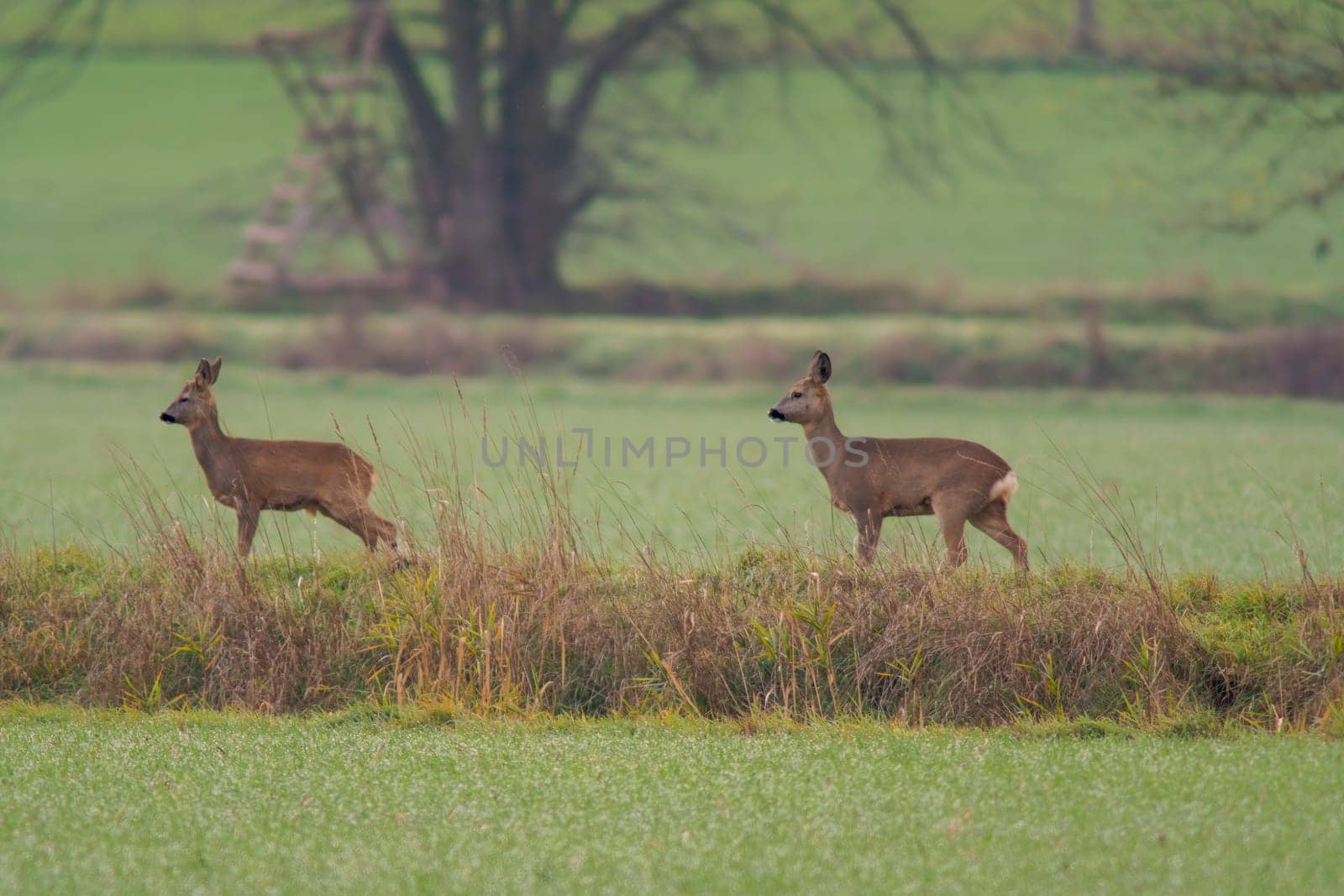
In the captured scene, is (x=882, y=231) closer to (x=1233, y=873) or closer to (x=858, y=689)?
(x=858, y=689)

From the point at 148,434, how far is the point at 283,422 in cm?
168

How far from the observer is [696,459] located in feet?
60.1

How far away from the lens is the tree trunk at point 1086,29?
3812 centimetres

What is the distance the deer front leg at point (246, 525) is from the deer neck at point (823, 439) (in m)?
3.46

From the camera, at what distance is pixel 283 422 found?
2045 centimetres

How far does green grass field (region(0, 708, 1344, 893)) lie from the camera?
5695 mm

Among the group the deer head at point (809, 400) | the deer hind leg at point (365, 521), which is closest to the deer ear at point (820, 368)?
the deer head at point (809, 400)

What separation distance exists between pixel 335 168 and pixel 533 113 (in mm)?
3978

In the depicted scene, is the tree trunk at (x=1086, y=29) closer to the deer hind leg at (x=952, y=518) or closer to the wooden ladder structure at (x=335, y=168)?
the wooden ladder structure at (x=335, y=168)

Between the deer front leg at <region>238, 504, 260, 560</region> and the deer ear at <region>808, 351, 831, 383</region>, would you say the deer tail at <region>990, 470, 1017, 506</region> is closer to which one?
the deer ear at <region>808, 351, 831, 383</region>

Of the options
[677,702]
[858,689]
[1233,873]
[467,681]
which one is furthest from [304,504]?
[1233,873]

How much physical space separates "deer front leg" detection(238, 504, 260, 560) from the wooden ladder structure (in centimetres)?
2192

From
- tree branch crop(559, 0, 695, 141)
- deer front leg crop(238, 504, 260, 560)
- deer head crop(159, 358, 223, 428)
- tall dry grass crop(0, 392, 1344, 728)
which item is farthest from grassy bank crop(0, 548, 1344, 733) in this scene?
tree branch crop(559, 0, 695, 141)

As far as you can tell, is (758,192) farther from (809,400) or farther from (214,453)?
(214,453)
